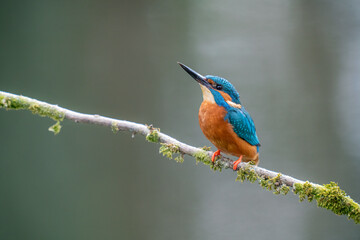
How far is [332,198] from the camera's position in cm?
155

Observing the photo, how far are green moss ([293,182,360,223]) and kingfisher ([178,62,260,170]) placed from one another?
0.42 m

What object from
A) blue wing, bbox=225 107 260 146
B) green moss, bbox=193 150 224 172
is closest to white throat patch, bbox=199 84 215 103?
blue wing, bbox=225 107 260 146

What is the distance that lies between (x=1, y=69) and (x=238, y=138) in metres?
2.80

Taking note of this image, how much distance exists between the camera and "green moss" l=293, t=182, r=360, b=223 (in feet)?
5.08

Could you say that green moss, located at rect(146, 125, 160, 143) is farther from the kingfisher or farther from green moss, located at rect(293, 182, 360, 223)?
green moss, located at rect(293, 182, 360, 223)

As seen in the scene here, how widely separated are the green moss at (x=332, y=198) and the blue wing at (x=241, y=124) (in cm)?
48

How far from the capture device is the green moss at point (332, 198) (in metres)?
1.55

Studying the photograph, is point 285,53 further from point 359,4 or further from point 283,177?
point 283,177

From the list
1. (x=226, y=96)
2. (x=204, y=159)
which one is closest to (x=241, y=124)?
(x=226, y=96)

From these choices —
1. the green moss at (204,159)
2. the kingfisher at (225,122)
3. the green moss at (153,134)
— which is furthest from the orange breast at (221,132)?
the green moss at (153,134)

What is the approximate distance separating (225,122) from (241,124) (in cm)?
9

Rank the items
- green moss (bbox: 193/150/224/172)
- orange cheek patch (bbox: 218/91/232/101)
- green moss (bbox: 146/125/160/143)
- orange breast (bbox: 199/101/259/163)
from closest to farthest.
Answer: green moss (bbox: 146/125/160/143) → green moss (bbox: 193/150/224/172) → orange breast (bbox: 199/101/259/163) → orange cheek patch (bbox: 218/91/232/101)

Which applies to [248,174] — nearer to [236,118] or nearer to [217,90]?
[236,118]

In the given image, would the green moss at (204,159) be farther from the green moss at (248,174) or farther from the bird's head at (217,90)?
the bird's head at (217,90)
